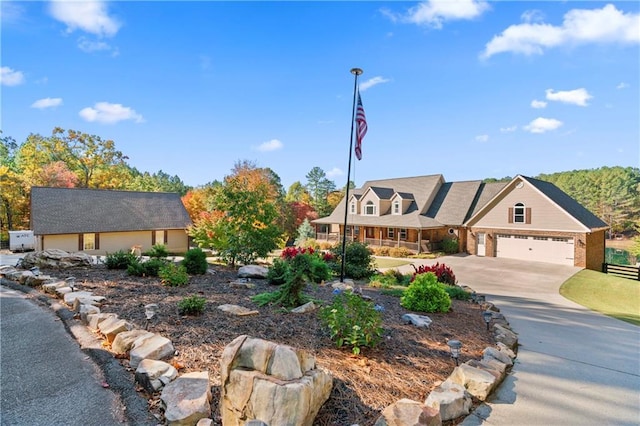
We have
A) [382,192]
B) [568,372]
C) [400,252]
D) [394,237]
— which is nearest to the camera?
[568,372]

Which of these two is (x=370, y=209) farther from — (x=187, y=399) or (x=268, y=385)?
(x=268, y=385)

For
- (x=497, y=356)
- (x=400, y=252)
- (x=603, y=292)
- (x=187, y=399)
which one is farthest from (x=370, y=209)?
(x=187, y=399)

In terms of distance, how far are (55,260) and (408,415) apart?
34.5ft

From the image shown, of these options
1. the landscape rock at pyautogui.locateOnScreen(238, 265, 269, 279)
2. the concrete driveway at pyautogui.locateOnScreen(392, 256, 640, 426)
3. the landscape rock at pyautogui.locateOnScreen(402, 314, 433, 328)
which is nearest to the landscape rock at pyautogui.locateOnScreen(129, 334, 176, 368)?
the concrete driveway at pyautogui.locateOnScreen(392, 256, 640, 426)

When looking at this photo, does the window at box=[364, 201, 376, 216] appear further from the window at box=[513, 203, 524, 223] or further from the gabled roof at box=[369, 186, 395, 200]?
the window at box=[513, 203, 524, 223]

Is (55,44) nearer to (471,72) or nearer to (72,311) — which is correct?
(72,311)

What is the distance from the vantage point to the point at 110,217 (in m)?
21.6

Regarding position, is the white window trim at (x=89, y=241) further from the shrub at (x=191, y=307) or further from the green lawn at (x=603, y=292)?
the green lawn at (x=603, y=292)

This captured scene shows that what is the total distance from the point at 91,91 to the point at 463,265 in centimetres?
2254

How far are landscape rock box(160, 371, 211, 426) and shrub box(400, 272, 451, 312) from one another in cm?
427

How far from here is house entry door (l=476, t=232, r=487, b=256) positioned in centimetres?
2170

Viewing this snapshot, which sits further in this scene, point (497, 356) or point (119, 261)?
point (119, 261)

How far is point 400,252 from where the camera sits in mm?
22906


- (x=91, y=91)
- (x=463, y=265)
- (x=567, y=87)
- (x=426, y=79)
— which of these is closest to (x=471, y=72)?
(x=426, y=79)
